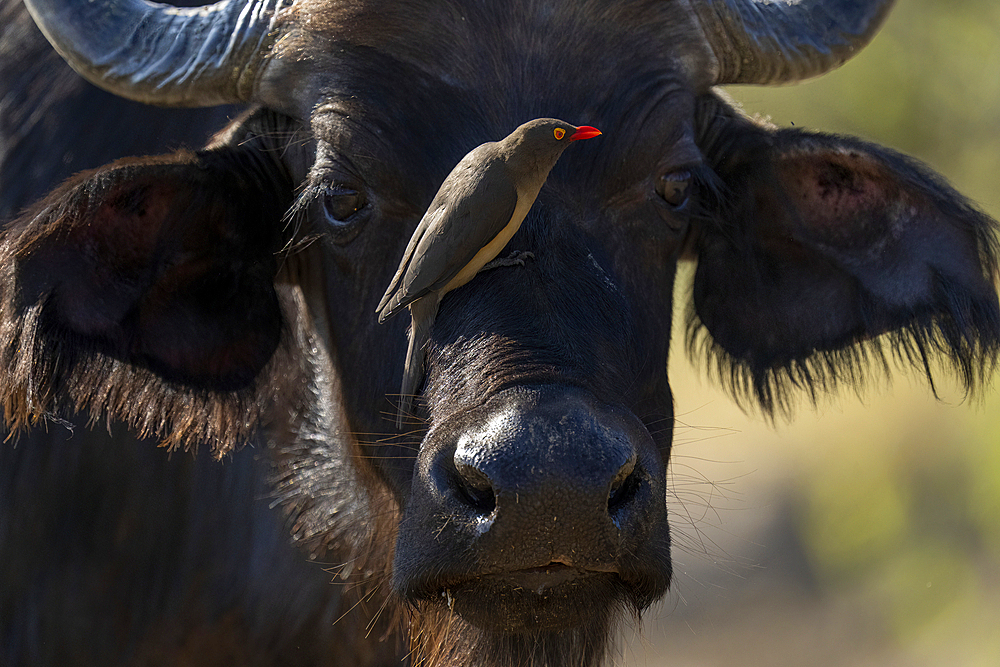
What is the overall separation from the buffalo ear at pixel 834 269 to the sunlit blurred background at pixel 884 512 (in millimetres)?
2872

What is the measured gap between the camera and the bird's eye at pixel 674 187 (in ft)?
10.3

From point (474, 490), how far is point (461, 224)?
0.61 metres

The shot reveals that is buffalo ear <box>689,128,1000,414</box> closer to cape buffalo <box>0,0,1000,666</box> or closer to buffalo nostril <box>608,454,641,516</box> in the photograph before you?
cape buffalo <box>0,0,1000,666</box>

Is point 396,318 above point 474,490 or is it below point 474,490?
below

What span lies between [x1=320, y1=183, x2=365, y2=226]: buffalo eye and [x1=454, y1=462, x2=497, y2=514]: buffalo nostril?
3.13ft

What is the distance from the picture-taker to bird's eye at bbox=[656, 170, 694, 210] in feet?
10.3

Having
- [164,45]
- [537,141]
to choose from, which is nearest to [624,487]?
[537,141]

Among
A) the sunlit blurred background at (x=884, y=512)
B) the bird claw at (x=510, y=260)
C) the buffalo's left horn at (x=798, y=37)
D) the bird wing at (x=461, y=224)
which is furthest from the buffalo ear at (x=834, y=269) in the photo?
the sunlit blurred background at (x=884, y=512)

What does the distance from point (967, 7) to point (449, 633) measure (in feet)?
32.0

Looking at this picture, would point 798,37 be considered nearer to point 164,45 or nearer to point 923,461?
point 164,45

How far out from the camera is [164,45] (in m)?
3.26

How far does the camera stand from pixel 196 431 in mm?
3543

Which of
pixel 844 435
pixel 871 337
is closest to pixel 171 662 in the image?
pixel 871 337

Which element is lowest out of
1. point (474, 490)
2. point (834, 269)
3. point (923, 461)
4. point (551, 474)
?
point (923, 461)
